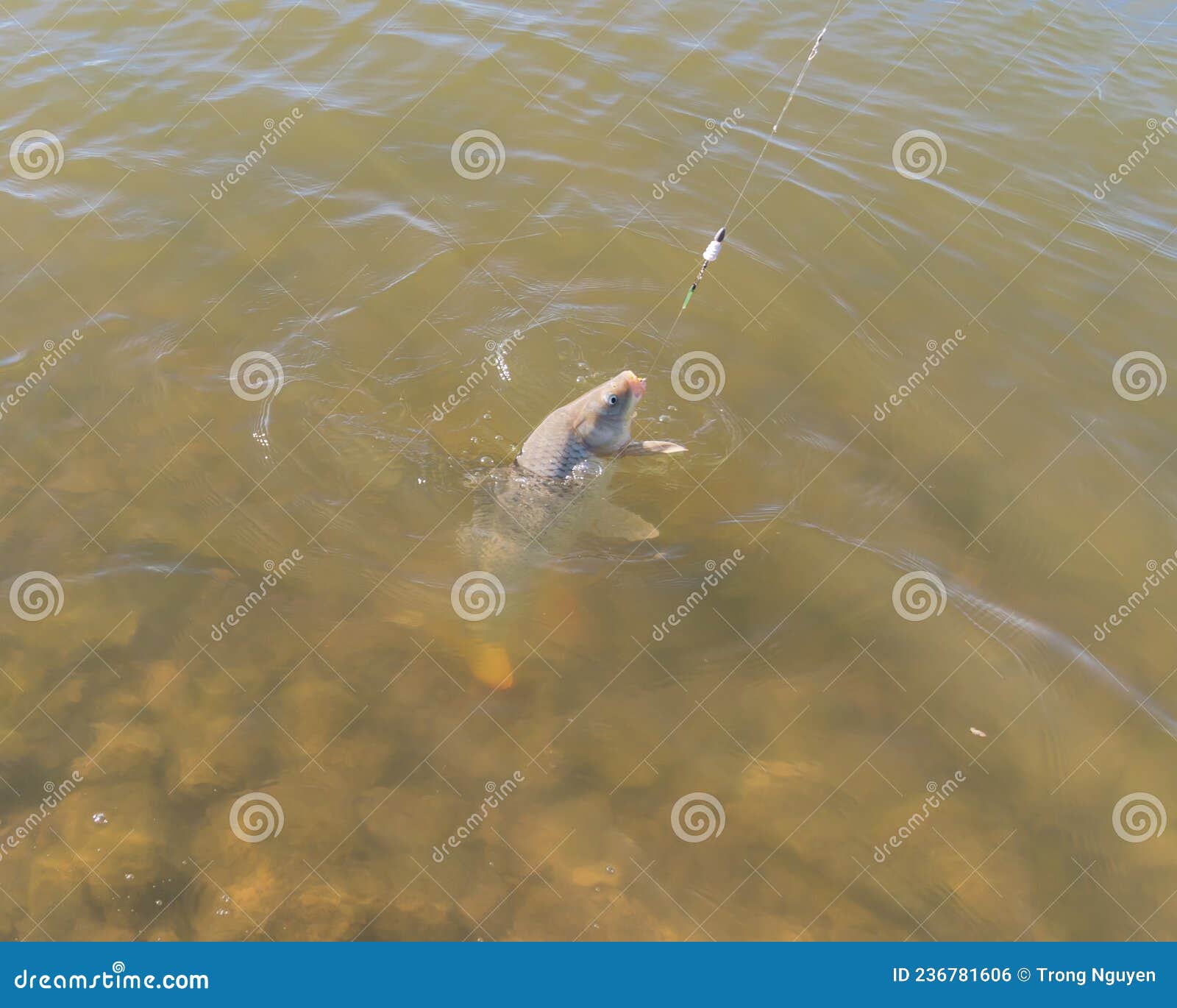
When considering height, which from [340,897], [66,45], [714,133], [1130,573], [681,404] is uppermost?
[66,45]

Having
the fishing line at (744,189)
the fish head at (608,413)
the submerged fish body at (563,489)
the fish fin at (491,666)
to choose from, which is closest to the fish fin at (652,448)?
the submerged fish body at (563,489)

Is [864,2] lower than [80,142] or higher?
higher

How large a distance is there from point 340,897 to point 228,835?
91 cm

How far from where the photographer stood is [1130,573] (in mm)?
7320

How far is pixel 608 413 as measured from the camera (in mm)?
7367

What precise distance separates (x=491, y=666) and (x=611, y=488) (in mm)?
2037

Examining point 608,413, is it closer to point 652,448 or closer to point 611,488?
point 652,448

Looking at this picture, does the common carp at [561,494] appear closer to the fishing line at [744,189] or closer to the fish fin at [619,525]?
the fish fin at [619,525]

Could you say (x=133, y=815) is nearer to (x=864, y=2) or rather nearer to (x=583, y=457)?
(x=583, y=457)

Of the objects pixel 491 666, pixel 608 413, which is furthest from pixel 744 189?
pixel 491 666

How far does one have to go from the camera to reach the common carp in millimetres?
7324

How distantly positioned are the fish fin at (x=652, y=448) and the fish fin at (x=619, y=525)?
526mm

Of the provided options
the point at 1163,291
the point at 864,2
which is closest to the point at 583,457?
the point at 1163,291

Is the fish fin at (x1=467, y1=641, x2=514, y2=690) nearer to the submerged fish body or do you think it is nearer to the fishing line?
the submerged fish body
